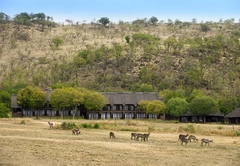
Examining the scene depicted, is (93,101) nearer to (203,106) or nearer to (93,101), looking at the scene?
(93,101)

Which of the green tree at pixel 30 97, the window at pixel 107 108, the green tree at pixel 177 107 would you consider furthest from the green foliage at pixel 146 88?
the green tree at pixel 30 97

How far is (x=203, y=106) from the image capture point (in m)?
93.3

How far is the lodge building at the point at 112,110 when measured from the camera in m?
105

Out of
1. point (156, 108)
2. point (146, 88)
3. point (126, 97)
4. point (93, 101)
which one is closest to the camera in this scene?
point (156, 108)

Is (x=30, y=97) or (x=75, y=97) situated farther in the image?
(x=30, y=97)

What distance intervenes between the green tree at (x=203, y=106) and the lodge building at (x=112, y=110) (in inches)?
462

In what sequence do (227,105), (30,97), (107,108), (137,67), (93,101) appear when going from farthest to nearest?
(137,67)
(107,108)
(227,105)
(93,101)
(30,97)

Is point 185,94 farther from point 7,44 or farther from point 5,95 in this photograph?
point 7,44

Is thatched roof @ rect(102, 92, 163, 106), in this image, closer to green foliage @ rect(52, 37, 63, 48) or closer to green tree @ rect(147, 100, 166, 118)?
green tree @ rect(147, 100, 166, 118)

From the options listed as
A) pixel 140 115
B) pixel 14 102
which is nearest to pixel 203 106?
pixel 140 115

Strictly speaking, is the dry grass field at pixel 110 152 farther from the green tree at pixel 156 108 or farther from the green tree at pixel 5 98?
the green tree at pixel 5 98

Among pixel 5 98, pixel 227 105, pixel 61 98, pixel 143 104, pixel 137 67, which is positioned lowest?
pixel 227 105

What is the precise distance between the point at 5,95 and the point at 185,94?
4849 centimetres

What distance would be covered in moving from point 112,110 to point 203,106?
24.2 m
